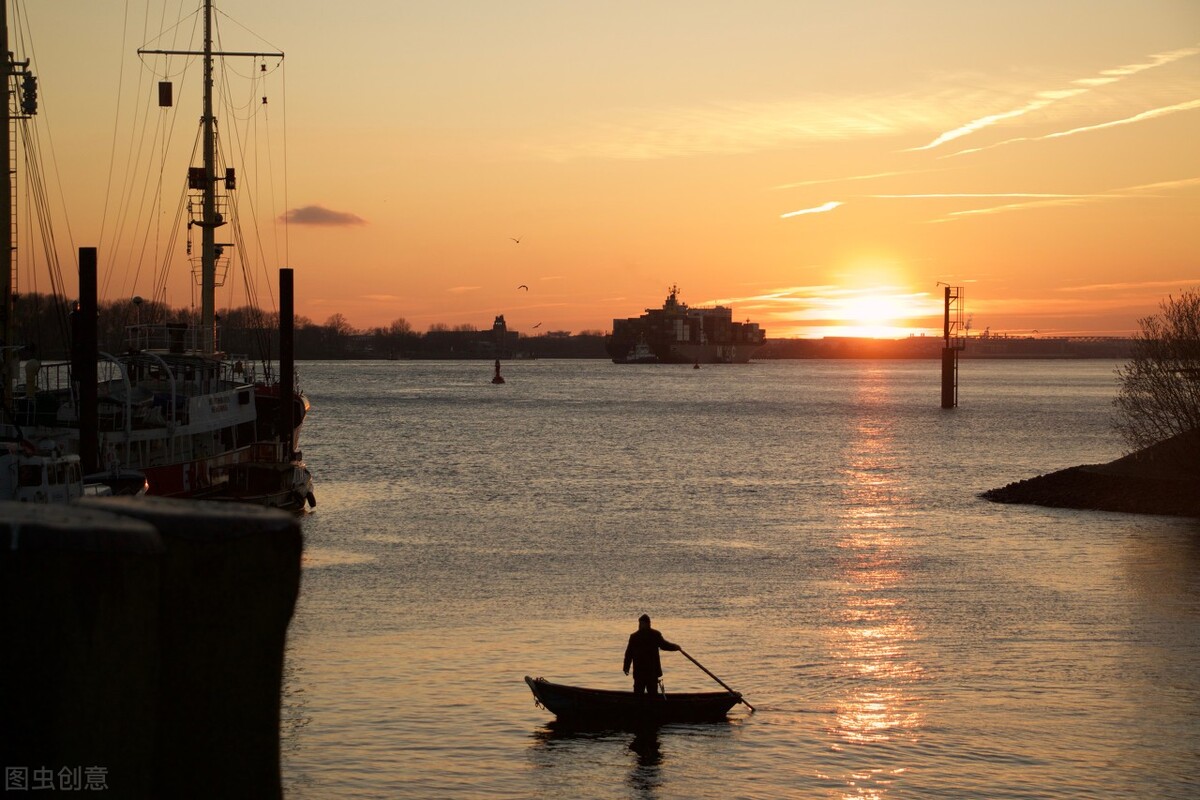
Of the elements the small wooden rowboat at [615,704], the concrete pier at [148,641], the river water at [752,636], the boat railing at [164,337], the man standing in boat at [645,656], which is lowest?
the river water at [752,636]

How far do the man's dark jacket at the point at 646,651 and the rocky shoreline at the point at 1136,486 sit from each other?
37.6 m

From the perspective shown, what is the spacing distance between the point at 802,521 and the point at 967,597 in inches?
724

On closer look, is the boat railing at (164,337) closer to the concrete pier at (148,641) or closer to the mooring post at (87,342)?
the mooring post at (87,342)

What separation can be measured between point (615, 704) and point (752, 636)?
341 inches

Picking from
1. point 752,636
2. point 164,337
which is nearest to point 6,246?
point 164,337

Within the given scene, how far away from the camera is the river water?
19.9 m

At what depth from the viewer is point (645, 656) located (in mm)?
21156

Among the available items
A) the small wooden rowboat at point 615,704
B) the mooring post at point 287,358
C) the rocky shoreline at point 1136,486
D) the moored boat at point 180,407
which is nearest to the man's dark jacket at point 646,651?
the small wooden rowboat at point 615,704

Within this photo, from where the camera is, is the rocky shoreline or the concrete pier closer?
the concrete pier

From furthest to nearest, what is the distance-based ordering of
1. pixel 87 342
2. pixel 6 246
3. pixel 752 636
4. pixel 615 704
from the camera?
pixel 6 246 < pixel 87 342 < pixel 752 636 < pixel 615 704

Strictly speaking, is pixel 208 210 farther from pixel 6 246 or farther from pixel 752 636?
pixel 752 636

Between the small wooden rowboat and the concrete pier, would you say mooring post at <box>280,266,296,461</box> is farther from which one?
the concrete pier

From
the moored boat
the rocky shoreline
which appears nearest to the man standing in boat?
the moored boat

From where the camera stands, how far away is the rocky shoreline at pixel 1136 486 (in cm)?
5294
